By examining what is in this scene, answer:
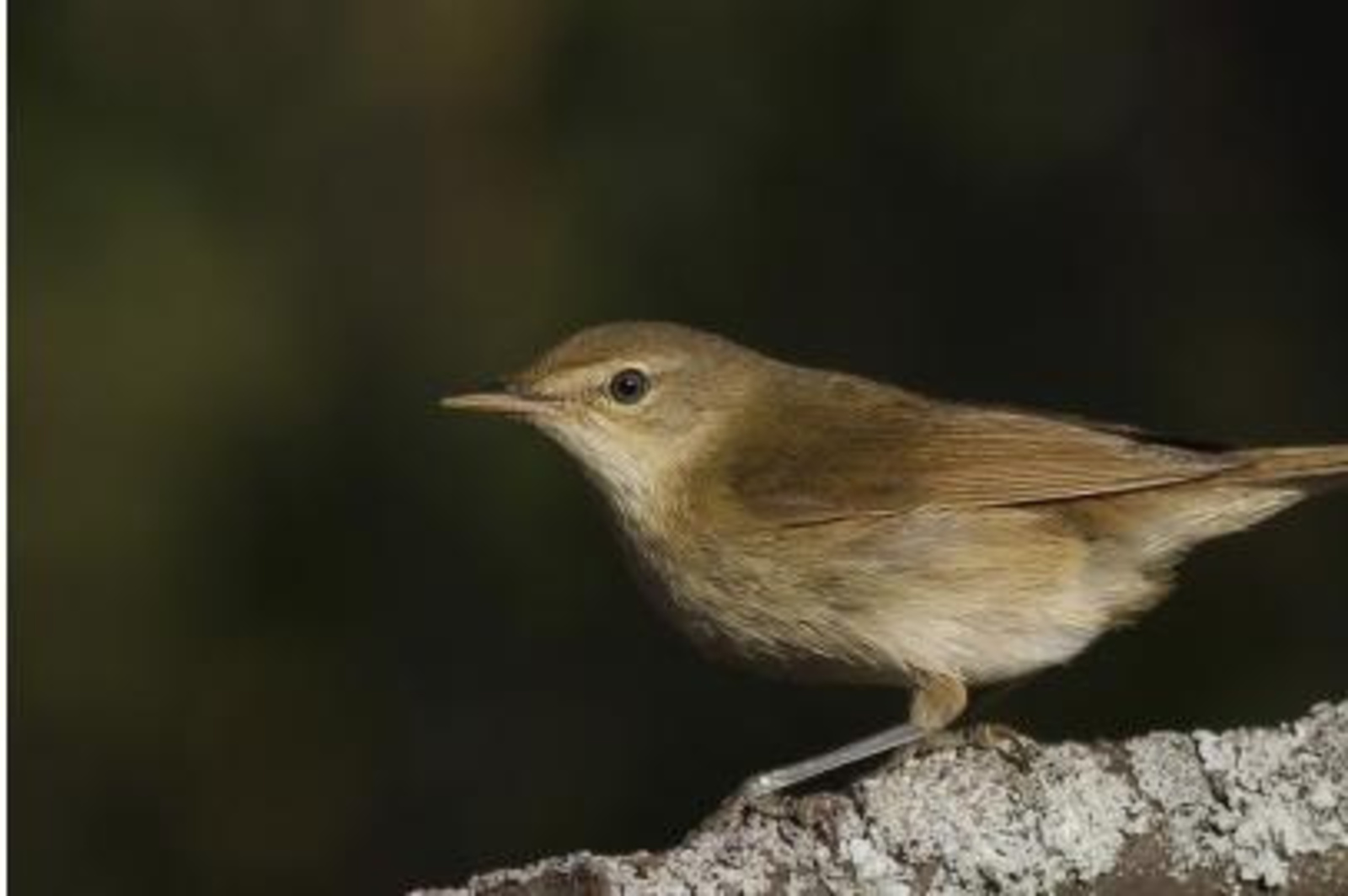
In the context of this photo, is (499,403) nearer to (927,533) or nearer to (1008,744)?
(927,533)

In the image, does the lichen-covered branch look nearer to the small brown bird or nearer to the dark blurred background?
the small brown bird

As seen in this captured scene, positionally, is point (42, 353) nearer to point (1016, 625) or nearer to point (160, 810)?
point (160, 810)

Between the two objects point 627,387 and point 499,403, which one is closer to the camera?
point 499,403

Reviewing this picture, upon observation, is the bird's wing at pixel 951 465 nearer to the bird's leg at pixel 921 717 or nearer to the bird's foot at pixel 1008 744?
the bird's leg at pixel 921 717

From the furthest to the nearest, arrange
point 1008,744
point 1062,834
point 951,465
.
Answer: point 951,465
point 1008,744
point 1062,834

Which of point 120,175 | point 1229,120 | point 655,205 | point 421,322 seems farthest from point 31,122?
Answer: point 1229,120

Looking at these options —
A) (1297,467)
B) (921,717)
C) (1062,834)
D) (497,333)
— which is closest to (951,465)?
(921,717)

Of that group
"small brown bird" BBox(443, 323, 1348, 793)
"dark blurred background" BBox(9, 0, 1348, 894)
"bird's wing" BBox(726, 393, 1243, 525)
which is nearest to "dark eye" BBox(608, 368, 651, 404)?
"small brown bird" BBox(443, 323, 1348, 793)
